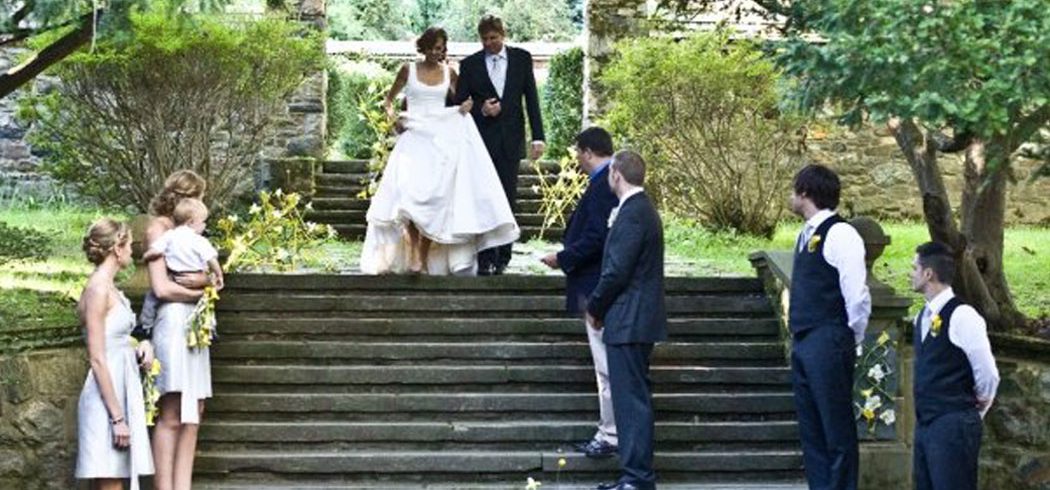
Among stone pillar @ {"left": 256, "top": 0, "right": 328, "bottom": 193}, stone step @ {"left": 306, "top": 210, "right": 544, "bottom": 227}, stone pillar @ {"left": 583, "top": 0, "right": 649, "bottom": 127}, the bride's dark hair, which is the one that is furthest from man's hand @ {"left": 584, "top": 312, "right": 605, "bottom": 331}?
stone pillar @ {"left": 583, "top": 0, "right": 649, "bottom": 127}

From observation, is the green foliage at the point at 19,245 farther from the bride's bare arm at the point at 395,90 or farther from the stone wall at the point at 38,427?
the stone wall at the point at 38,427

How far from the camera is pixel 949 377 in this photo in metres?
8.09

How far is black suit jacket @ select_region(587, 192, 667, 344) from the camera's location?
9117 millimetres

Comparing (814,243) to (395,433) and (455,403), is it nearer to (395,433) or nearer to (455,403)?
(455,403)

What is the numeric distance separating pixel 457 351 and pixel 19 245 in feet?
11.3

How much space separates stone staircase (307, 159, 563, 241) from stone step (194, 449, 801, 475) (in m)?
6.54

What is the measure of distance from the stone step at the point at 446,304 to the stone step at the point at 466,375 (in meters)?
0.62

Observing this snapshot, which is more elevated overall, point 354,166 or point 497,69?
point 497,69

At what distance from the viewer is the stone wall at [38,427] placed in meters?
9.84

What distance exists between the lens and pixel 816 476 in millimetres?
8805

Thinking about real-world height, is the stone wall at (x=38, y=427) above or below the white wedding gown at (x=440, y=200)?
below

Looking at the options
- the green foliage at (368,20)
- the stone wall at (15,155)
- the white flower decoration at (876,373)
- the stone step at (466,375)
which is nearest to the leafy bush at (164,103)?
the stone wall at (15,155)

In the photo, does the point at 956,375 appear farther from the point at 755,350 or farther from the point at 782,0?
the point at 782,0

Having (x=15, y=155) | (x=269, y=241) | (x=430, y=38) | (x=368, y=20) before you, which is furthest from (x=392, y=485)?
(x=368, y=20)
